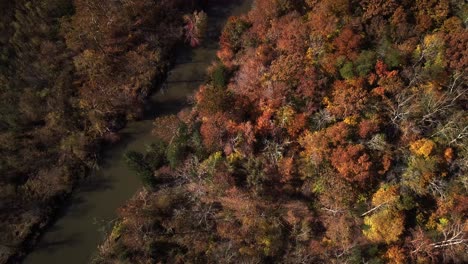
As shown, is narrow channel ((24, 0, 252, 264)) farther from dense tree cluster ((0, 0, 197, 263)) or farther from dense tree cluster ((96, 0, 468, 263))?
dense tree cluster ((96, 0, 468, 263))

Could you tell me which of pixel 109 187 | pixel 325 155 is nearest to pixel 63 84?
pixel 109 187

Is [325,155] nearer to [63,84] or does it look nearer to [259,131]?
[259,131]

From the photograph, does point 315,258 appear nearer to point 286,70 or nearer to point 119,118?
point 286,70

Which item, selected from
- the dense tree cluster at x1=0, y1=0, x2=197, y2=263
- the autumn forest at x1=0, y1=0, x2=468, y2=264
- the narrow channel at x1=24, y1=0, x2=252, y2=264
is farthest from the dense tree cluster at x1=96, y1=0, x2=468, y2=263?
the dense tree cluster at x1=0, y1=0, x2=197, y2=263

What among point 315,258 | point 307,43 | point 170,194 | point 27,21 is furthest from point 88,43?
point 315,258

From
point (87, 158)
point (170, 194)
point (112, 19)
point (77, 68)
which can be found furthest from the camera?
point (112, 19)

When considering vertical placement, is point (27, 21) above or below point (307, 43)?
above

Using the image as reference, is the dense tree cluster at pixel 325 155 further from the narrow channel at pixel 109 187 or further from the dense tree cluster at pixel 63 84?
the dense tree cluster at pixel 63 84
